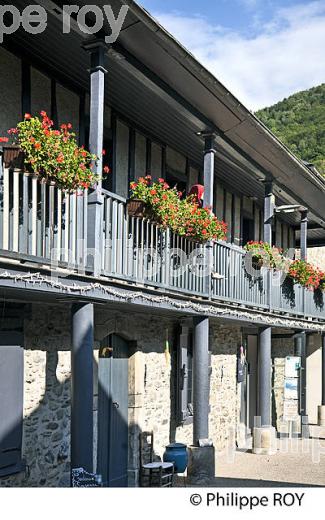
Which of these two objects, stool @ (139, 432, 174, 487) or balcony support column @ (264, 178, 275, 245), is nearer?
stool @ (139, 432, 174, 487)

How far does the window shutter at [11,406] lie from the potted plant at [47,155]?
1894mm

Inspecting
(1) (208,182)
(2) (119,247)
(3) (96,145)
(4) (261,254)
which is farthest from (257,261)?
(3) (96,145)

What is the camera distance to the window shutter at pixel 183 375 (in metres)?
12.0

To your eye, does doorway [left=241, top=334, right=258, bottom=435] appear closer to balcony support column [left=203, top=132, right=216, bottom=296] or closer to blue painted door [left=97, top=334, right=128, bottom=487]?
balcony support column [left=203, top=132, right=216, bottom=296]

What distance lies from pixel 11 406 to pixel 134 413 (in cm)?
321

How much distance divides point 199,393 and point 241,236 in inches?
221

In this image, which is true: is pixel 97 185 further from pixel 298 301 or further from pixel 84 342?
pixel 298 301

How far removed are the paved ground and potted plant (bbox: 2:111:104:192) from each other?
543 cm

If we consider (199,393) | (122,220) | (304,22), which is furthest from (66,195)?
(304,22)

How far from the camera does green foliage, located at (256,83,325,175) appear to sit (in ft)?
163

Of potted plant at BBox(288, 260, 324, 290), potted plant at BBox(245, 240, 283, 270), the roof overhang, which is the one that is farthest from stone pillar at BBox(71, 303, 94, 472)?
potted plant at BBox(288, 260, 324, 290)

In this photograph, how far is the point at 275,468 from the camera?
496 inches

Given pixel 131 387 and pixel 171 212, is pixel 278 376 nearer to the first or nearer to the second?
pixel 131 387

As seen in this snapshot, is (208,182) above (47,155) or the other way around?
above
